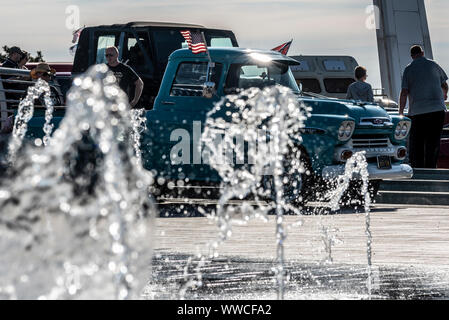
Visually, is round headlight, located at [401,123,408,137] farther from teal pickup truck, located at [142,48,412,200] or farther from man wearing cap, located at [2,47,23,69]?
man wearing cap, located at [2,47,23,69]

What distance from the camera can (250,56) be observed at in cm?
1267

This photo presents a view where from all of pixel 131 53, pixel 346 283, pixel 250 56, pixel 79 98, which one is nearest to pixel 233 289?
pixel 346 283

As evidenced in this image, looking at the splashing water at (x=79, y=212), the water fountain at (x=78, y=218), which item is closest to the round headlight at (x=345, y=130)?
the water fountain at (x=78, y=218)

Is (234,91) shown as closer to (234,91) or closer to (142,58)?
(234,91)

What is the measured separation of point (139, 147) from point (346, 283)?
591 cm

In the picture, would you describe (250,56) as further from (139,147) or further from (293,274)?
(293,274)

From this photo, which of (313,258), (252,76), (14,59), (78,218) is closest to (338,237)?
(313,258)

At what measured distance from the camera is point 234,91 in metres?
12.5

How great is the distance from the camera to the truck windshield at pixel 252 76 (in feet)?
41.2

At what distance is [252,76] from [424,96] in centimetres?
348

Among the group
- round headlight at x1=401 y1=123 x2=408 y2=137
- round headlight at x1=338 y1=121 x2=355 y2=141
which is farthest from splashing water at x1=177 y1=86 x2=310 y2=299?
round headlight at x1=401 y1=123 x2=408 y2=137

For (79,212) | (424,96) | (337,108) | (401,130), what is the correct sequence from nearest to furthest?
(79,212) < (337,108) < (401,130) < (424,96)

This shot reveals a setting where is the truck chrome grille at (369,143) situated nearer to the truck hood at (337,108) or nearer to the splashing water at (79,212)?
the truck hood at (337,108)

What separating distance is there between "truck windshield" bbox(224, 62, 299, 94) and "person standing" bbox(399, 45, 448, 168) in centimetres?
298
